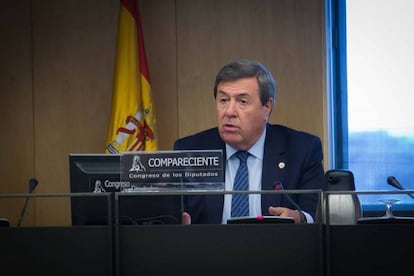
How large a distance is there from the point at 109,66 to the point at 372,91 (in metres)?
1.91

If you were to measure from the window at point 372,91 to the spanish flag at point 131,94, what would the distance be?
1359mm

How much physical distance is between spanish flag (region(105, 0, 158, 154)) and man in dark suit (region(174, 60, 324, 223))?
4.73 feet

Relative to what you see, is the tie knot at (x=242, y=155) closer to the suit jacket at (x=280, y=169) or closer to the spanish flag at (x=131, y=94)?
the suit jacket at (x=280, y=169)

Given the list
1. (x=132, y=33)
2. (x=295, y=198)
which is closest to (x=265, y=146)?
(x=295, y=198)

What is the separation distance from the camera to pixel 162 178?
260cm

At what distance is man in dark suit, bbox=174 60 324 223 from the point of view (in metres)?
3.32

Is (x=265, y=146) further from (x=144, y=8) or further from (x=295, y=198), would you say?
(x=144, y=8)

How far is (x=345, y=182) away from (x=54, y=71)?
261 centimetres

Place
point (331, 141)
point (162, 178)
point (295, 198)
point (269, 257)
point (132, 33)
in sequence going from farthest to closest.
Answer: point (331, 141) < point (132, 33) < point (295, 198) < point (162, 178) < point (269, 257)

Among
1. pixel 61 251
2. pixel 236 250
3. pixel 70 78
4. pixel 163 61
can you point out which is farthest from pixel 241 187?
pixel 70 78

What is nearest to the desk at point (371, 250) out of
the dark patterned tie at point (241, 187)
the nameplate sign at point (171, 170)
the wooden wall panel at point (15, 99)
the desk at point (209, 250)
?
the desk at point (209, 250)

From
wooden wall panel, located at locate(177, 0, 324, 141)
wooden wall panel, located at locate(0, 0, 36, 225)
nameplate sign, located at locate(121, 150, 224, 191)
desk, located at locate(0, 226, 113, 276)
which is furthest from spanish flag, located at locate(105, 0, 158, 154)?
desk, located at locate(0, 226, 113, 276)

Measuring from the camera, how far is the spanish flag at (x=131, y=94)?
16.1 feet

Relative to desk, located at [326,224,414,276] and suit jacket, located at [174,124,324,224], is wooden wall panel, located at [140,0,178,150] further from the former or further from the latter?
desk, located at [326,224,414,276]
